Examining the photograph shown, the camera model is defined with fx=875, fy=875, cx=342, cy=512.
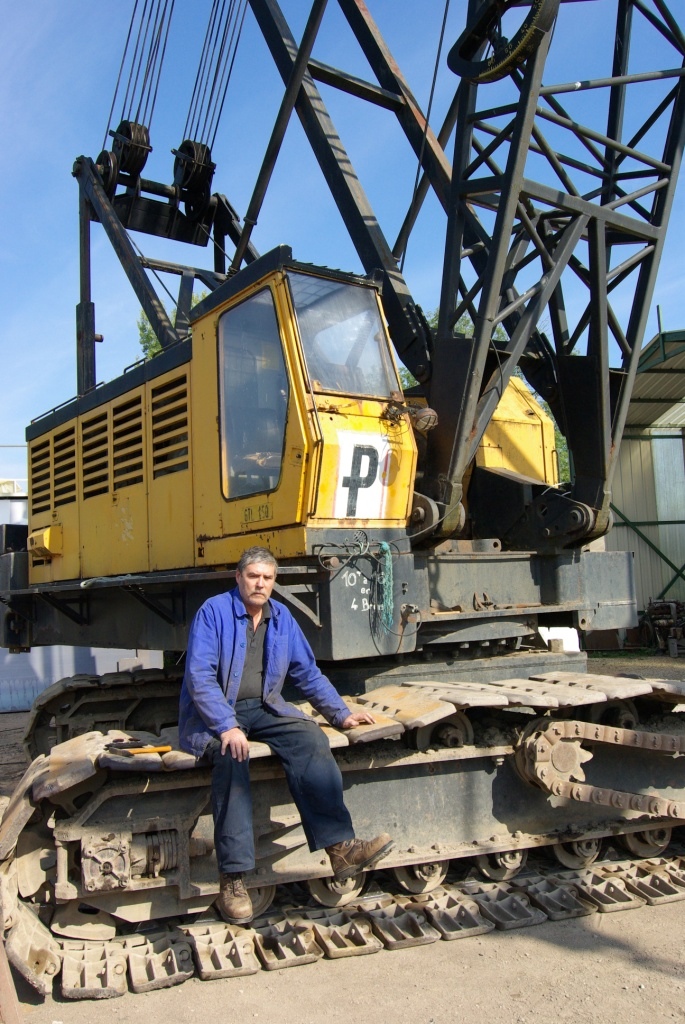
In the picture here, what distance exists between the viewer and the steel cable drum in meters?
5.18

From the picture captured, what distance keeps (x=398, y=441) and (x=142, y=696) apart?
9.36 ft

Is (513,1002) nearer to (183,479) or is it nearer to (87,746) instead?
(87,746)

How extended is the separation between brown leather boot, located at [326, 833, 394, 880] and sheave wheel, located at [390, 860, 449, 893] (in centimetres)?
72

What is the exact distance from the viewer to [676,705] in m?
5.58

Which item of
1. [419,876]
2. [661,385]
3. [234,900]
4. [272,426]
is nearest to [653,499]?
[661,385]

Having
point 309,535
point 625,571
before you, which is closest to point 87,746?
point 309,535

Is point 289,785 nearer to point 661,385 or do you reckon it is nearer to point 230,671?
point 230,671

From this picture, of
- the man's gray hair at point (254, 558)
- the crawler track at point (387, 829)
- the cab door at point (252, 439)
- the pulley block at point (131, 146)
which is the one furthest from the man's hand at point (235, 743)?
the pulley block at point (131, 146)

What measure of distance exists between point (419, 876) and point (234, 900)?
1.25 meters

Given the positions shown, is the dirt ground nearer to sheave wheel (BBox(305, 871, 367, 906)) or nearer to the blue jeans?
sheave wheel (BBox(305, 871, 367, 906))

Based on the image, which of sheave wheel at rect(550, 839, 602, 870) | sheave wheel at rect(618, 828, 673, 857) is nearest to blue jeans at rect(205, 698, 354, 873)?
sheave wheel at rect(550, 839, 602, 870)

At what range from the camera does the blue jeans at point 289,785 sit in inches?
163

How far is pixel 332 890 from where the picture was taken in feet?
15.8

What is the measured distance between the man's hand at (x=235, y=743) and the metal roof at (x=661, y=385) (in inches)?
618
